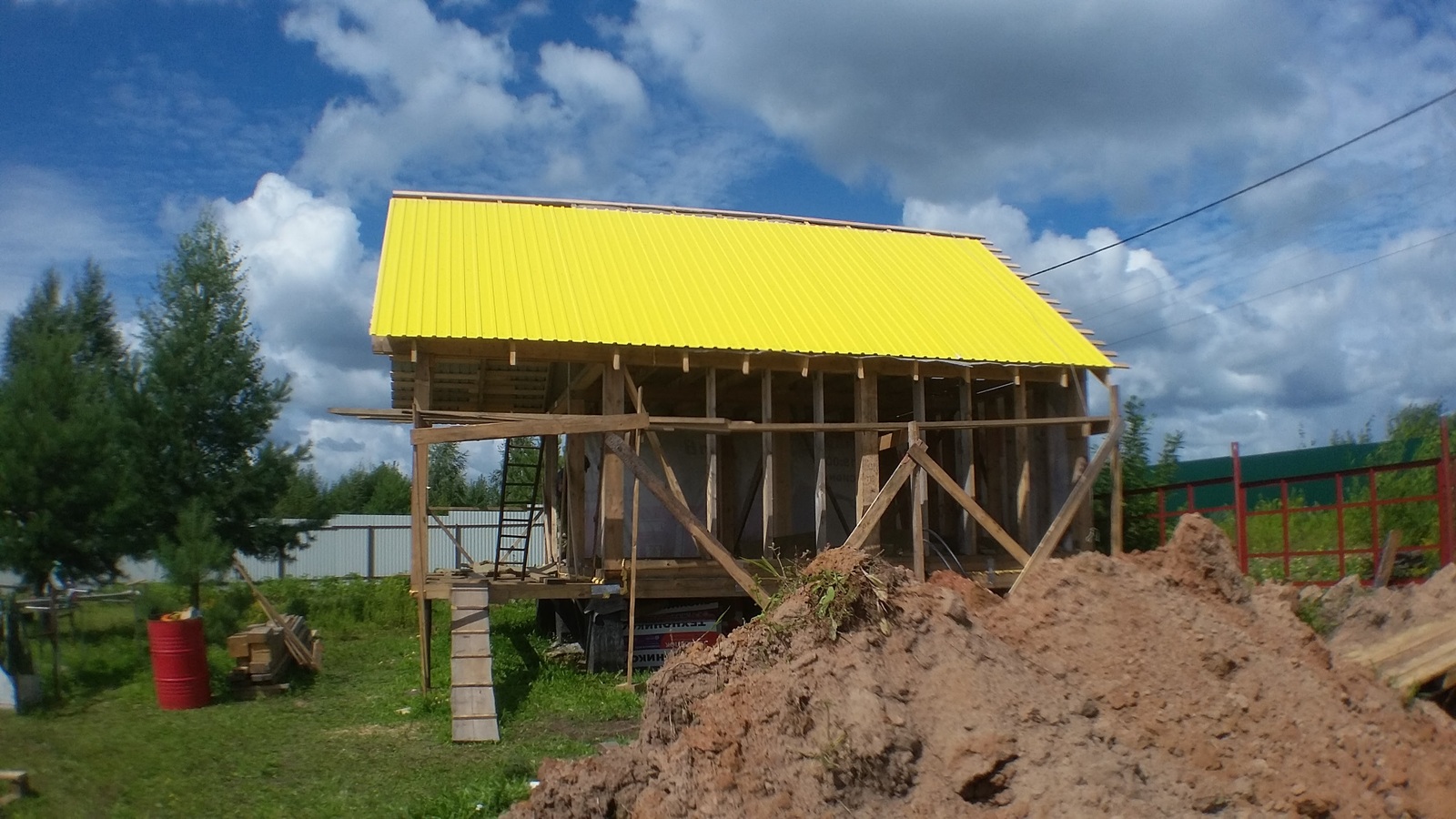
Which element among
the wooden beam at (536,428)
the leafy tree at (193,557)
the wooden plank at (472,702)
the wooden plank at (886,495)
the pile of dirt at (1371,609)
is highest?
the wooden beam at (536,428)

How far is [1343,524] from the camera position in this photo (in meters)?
13.9

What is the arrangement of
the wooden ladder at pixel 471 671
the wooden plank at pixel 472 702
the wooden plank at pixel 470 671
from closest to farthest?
the wooden ladder at pixel 471 671 → the wooden plank at pixel 472 702 → the wooden plank at pixel 470 671

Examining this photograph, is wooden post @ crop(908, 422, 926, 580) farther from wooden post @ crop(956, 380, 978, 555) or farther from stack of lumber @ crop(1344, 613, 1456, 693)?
stack of lumber @ crop(1344, 613, 1456, 693)

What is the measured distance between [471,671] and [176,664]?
4.13m

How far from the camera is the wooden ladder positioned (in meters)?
9.72

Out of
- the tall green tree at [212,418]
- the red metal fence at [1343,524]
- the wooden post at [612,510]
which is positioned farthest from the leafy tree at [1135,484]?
the tall green tree at [212,418]

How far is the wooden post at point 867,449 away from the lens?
1374cm

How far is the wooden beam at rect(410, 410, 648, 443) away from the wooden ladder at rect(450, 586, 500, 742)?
157 cm

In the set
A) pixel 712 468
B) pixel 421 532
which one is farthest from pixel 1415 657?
pixel 421 532

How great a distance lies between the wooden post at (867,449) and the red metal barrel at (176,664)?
25.6 ft

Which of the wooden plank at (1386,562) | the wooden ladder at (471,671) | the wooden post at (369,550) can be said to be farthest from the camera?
the wooden post at (369,550)

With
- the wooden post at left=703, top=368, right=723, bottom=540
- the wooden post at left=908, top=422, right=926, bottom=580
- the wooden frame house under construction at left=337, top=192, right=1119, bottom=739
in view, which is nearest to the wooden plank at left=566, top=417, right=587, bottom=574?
the wooden frame house under construction at left=337, top=192, right=1119, bottom=739

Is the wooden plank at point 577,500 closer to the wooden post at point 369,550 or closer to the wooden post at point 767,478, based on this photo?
the wooden post at point 767,478

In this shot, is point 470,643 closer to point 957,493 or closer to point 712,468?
point 712,468
